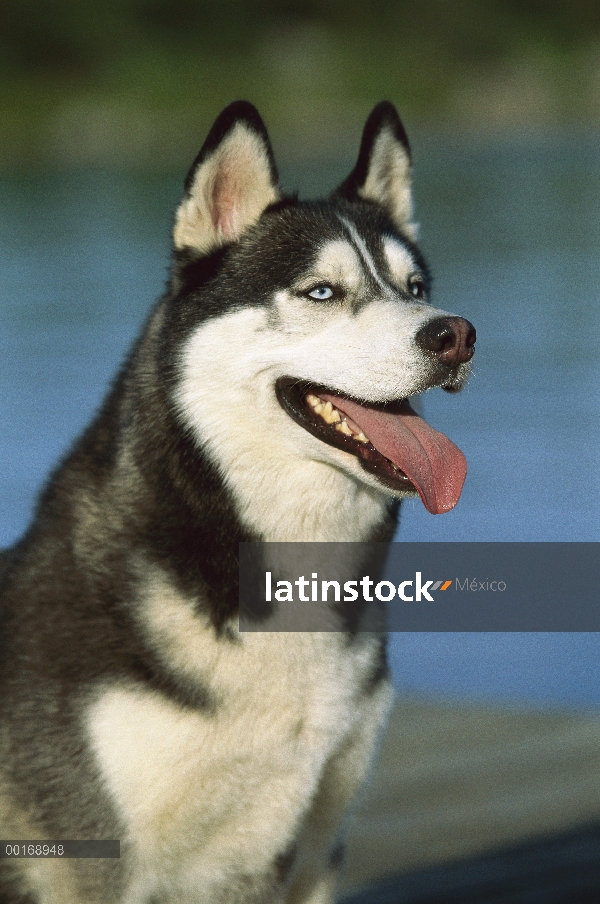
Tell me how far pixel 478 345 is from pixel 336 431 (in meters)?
9.80

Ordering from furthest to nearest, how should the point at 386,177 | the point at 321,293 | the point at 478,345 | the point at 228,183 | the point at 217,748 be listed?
the point at 478,345 < the point at 386,177 < the point at 228,183 < the point at 321,293 < the point at 217,748

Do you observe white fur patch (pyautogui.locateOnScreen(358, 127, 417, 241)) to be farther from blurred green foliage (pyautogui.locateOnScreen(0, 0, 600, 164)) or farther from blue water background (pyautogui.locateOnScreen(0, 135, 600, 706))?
blurred green foliage (pyautogui.locateOnScreen(0, 0, 600, 164))

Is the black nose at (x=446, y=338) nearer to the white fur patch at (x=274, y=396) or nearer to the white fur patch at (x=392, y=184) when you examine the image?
the white fur patch at (x=274, y=396)

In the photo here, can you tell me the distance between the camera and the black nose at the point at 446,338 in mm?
3432

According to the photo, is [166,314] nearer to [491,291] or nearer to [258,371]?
[258,371]

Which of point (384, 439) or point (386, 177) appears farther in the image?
point (386, 177)

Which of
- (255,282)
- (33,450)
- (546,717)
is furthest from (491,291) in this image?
(255,282)

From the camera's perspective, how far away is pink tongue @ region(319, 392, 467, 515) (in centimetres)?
354

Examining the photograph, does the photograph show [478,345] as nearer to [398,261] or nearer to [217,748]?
[398,261]

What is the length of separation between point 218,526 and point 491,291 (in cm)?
1298

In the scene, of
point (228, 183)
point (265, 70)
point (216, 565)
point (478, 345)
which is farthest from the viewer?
point (265, 70)

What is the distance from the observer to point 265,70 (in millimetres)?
31812

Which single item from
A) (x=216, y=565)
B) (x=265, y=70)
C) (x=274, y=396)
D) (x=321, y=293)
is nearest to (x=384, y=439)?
(x=274, y=396)

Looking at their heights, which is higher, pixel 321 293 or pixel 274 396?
pixel 321 293
